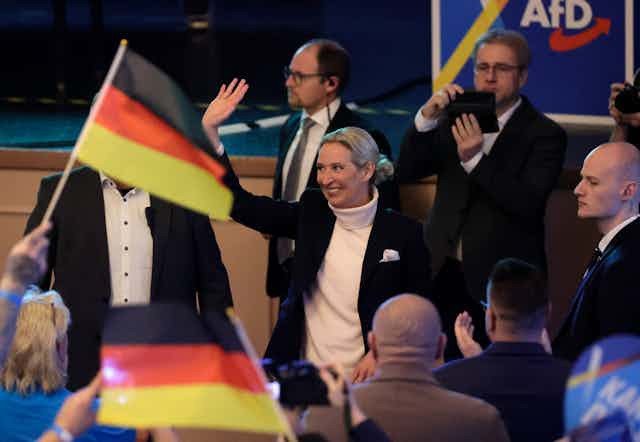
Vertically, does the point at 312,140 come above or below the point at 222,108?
below

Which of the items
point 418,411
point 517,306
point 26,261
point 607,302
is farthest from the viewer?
point 607,302

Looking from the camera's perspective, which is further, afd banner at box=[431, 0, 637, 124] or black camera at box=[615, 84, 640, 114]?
afd banner at box=[431, 0, 637, 124]

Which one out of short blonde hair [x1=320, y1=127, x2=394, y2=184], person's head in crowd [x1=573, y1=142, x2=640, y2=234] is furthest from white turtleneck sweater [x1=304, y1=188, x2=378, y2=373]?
person's head in crowd [x1=573, y1=142, x2=640, y2=234]

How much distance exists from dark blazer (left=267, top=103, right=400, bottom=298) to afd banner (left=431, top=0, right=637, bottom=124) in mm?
810

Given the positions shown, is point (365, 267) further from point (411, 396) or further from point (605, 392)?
point (605, 392)

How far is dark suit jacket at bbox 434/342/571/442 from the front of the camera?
4594 millimetres

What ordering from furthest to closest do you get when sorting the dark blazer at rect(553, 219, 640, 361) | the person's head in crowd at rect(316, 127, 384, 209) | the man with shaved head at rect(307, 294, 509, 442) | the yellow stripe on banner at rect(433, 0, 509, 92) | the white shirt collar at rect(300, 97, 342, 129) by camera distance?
the yellow stripe on banner at rect(433, 0, 509, 92) → the white shirt collar at rect(300, 97, 342, 129) → the person's head in crowd at rect(316, 127, 384, 209) → the dark blazer at rect(553, 219, 640, 361) → the man with shaved head at rect(307, 294, 509, 442)

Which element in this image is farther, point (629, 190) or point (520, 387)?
point (629, 190)

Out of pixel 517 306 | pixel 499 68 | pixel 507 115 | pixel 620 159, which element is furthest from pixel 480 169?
pixel 517 306

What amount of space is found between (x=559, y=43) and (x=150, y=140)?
13.0ft

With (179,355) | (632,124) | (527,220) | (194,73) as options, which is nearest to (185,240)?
(527,220)

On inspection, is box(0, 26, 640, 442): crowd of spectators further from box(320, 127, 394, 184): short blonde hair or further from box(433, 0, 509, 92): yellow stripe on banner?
box(433, 0, 509, 92): yellow stripe on banner

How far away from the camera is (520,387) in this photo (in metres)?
4.62

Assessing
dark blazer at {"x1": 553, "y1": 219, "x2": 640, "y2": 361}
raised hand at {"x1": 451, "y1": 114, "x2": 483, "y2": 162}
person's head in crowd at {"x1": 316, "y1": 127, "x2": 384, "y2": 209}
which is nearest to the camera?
dark blazer at {"x1": 553, "y1": 219, "x2": 640, "y2": 361}
